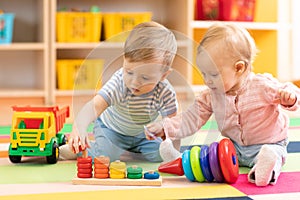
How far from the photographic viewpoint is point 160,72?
4.04ft

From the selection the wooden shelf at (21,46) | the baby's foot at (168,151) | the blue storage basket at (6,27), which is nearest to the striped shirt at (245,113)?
the baby's foot at (168,151)

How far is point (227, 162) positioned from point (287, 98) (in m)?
0.22

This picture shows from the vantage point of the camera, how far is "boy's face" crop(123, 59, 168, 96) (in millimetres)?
1203

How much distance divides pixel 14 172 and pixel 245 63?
579 mm

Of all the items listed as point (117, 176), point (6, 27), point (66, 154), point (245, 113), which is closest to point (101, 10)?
point (6, 27)

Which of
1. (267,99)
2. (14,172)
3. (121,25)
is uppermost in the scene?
(121,25)

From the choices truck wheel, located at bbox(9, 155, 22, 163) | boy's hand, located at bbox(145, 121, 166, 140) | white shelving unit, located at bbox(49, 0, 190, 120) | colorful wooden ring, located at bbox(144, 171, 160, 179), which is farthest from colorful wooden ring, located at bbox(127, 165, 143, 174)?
A: white shelving unit, located at bbox(49, 0, 190, 120)

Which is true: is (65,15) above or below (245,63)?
above

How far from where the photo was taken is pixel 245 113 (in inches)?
53.1

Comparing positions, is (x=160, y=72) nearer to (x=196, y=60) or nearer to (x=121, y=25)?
(x=196, y=60)

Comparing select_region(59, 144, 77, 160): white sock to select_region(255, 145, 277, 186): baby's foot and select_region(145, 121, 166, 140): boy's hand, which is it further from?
select_region(255, 145, 277, 186): baby's foot

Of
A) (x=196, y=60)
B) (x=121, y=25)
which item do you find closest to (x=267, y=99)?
(x=196, y=60)

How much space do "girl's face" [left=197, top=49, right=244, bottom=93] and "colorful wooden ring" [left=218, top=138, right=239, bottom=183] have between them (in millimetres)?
149

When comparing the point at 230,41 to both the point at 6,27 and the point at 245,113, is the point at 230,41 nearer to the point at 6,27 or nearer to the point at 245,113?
the point at 245,113
